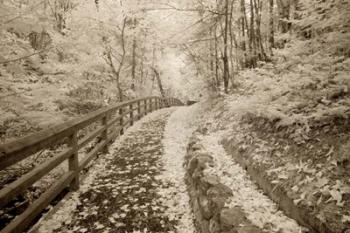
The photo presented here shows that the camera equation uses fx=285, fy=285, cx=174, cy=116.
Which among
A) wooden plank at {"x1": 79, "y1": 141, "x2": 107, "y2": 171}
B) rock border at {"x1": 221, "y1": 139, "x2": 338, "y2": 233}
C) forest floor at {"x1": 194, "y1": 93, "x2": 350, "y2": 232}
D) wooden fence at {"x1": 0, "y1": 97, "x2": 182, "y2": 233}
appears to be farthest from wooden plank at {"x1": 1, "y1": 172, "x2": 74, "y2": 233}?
rock border at {"x1": 221, "y1": 139, "x2": 338, "y2": 233}

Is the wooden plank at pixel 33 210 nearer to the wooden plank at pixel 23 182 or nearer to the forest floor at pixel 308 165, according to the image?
the wooden plank at pixel 23 182

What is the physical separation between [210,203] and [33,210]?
7.58ft

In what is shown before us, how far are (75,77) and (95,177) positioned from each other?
5.21 meters

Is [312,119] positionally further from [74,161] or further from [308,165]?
[74,161]

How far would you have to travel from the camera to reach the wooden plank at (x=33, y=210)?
10.5ft

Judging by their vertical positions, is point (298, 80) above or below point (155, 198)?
above

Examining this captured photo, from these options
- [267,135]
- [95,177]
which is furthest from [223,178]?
[95,177]

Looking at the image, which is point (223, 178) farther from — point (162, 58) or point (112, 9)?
point (162, 58)

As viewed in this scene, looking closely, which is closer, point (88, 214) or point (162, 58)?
point (88, 214)

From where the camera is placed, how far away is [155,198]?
491 cm

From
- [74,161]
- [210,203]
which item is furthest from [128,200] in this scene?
[210,203]

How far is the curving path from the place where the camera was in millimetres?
4074

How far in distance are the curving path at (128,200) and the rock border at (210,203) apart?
220 mm

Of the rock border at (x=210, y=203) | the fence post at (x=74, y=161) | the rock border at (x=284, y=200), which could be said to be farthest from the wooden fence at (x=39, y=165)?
the rock border at (x=284, y=200)
